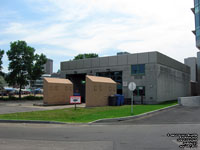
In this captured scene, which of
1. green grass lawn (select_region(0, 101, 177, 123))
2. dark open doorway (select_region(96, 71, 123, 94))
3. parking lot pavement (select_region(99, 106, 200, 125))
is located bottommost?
parking lot pavement (select_region(99, 106, 200, 125))

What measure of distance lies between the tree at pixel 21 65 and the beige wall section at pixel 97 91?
17984 mm

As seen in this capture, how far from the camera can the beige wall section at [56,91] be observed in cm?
2441

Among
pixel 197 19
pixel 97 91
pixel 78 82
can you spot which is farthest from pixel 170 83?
pixel 197 19

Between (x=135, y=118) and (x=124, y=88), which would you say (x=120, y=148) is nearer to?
(x=135, y=118)

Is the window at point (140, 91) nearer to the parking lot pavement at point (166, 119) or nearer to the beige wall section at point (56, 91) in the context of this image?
the beige wall section at point (56, 91)

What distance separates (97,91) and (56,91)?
5.66 m

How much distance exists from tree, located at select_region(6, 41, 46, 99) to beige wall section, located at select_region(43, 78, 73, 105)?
12.5m

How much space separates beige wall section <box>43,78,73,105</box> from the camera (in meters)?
24.4

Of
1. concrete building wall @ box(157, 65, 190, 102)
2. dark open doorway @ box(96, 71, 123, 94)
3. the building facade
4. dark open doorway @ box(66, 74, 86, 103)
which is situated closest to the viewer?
the building facade

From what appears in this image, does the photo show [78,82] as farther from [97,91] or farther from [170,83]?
[170,83]

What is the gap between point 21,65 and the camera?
1459 inches

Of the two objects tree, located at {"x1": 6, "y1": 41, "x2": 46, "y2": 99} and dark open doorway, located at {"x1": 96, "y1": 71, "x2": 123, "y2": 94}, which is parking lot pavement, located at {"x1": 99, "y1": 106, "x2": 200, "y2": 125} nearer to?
dark open doorway, located at {"x1": 96, "y1": 71, "x2": 123, "y2": 94}

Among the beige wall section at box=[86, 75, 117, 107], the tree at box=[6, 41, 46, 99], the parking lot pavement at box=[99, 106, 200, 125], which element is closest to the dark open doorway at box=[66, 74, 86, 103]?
the tree at box=[6, 41, 46, 99]

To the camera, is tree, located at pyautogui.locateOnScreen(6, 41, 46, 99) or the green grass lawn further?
tree, located at pyautogui.locateOnScreen(6, 41, 46, 99)
